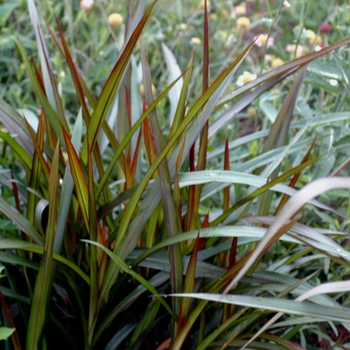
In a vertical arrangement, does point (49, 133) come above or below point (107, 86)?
below

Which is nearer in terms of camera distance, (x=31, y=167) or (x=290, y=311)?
(x=290, y=311)

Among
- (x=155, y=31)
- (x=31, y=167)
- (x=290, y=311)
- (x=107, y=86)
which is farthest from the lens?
(x=155, y=31)

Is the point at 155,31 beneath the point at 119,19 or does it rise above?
beneath

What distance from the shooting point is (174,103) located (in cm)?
144

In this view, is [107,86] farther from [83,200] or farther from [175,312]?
[175,312]

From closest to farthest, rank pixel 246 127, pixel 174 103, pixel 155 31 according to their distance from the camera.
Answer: pixel 174 103 → pixel 246 127 → pixel 155 31

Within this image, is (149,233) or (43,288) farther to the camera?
(149,233)

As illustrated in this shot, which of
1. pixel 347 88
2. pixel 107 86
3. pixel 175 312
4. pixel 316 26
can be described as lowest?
pixel 316 26

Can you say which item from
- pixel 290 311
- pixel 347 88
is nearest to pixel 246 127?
pixel 347 88

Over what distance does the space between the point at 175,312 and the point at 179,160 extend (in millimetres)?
278

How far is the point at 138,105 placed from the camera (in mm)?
1472

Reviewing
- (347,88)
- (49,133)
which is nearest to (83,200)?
(49,133)

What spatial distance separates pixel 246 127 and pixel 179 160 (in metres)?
1.63

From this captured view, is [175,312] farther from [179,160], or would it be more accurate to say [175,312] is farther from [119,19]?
[119,19]
